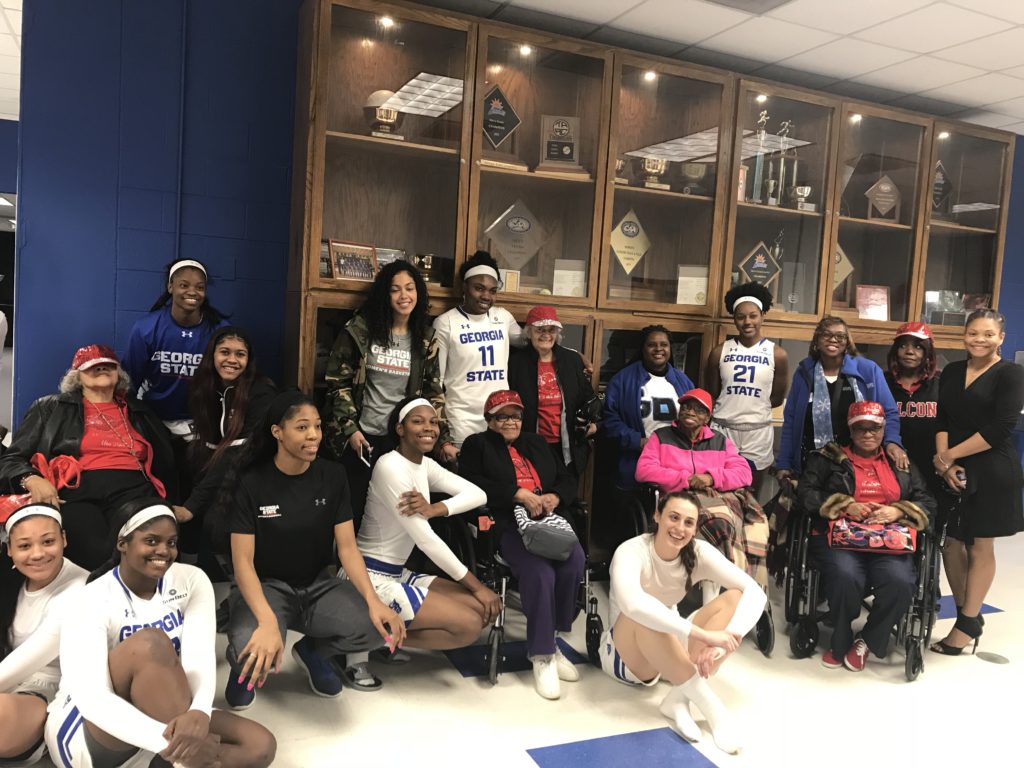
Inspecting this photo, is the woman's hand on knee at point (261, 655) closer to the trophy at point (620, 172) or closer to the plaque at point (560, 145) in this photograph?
the plaque at point (560, 145)

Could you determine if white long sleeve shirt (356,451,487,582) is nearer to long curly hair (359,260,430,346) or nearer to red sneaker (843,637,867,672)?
long curly hair (359,260,430,346)

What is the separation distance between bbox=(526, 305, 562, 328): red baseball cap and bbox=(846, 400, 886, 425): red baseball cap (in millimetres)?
1290

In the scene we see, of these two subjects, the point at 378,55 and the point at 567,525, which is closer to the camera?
the point at 567,525

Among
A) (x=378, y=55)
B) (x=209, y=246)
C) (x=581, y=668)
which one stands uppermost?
(x=378, y=55)

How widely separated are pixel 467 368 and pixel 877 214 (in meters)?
2.85

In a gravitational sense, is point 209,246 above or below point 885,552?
above

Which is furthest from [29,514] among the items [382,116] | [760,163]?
[760,163]

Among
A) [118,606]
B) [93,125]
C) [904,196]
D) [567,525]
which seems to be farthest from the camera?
[904,196]

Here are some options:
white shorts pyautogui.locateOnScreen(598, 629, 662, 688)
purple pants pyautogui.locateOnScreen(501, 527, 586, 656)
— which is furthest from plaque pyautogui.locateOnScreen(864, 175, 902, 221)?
white shorts pyautogui.locateOnScreen(598, 629, 662, 688)

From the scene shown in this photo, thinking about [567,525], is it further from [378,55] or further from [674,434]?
[378,55]

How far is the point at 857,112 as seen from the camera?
452 cm

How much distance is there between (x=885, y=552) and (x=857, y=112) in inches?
105

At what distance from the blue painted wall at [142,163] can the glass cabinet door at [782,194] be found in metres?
2.39

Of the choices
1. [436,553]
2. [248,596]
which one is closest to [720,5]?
[436,553]
